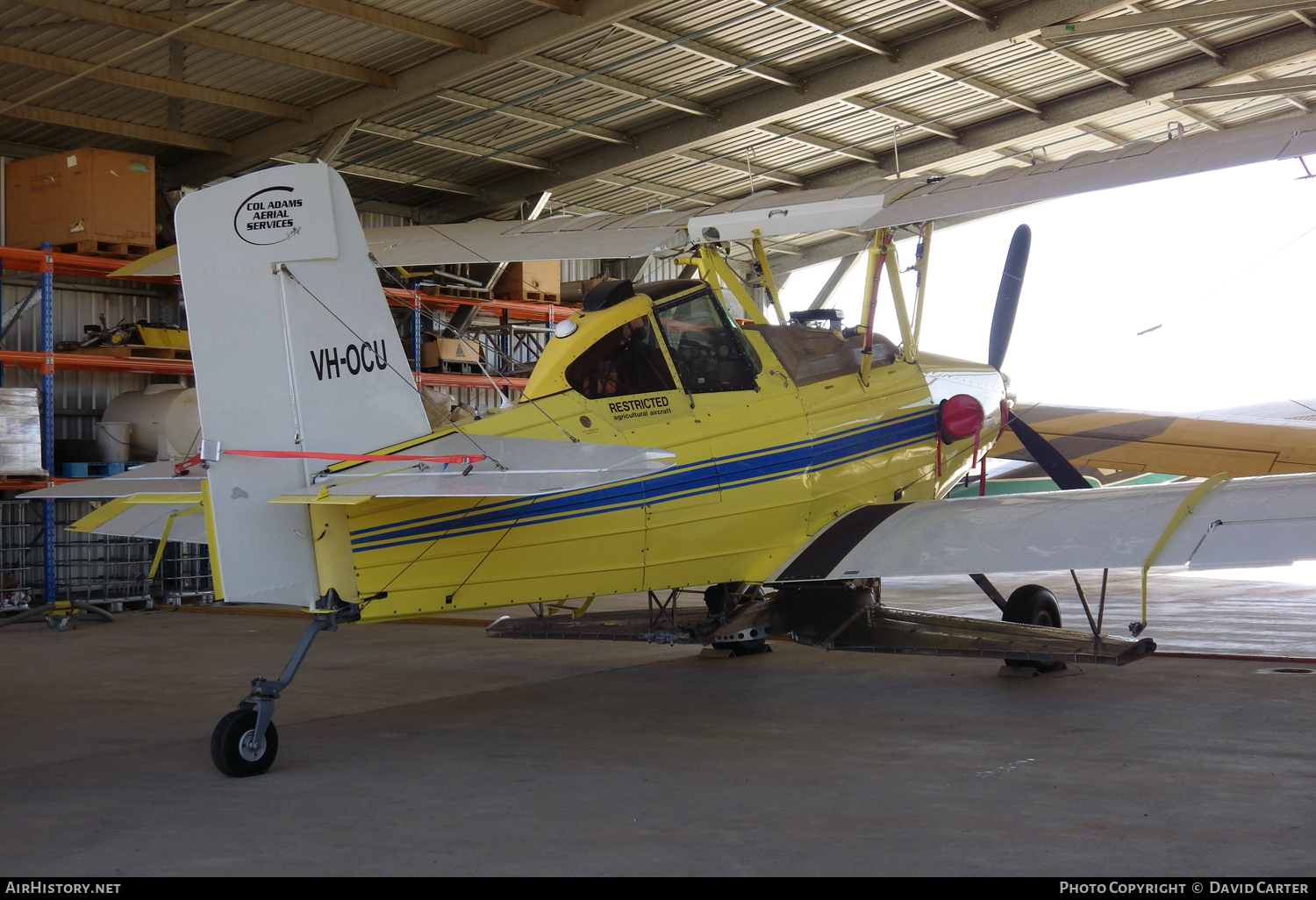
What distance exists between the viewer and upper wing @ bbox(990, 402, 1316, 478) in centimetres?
1220

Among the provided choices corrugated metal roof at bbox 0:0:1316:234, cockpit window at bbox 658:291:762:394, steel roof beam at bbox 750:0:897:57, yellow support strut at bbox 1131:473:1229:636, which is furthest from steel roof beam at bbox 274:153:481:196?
yellow support strut at bbox 1131:473:1229:636

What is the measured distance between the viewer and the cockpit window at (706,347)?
654 cm

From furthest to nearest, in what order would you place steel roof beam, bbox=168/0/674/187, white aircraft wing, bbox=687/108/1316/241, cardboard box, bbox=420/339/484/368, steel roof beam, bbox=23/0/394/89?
cardboard box, bbox=420/339/484/368 → steel roof beam, bbox=168/0/674/187 → steel roof beam, bbox=23/0/394/89 → white aircraft wing, bbox=687/108/1316/241

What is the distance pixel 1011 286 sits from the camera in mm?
9602

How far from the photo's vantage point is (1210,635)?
32.6 ft

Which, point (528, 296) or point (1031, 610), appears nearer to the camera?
point (1031, 610)

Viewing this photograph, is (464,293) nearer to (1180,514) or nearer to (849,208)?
(849,208)

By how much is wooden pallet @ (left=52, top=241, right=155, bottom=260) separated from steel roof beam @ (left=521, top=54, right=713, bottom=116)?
5332mm

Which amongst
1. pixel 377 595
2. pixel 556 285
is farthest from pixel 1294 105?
pixel 377 595

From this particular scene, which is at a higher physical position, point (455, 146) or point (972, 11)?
point (972, 11)

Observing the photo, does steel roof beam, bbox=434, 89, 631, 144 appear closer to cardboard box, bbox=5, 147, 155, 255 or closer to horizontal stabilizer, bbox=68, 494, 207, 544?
cardboard box, bbox=5, 147, 155, 255

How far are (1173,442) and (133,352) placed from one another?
40.7 feet

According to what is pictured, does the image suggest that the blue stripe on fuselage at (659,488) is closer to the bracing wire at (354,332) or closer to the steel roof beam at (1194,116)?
the bracing wire at (354,332)

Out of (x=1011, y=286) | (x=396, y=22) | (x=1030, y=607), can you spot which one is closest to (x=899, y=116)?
(x=396, y=22)
